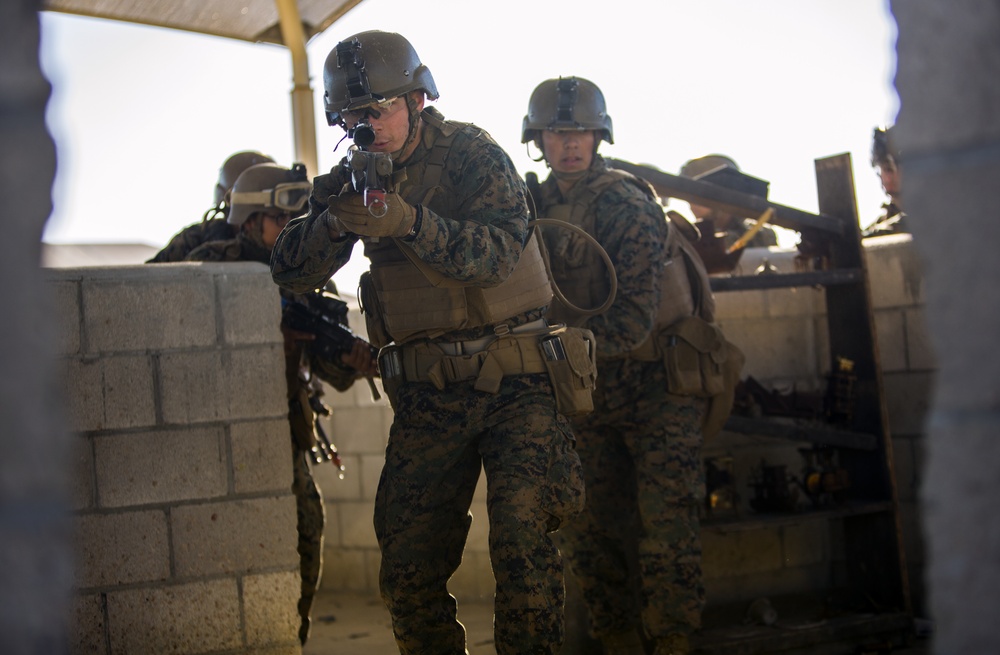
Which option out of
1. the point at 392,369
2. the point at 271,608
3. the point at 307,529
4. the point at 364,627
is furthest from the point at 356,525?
the point at 392,369

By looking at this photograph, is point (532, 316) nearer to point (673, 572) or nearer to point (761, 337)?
point (673, 572)

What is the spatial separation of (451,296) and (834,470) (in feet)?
9.00

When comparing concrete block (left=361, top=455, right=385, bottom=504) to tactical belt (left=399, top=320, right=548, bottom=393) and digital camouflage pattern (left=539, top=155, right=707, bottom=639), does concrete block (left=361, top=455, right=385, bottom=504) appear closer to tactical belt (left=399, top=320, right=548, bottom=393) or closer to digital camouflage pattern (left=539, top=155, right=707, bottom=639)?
digital camouflage pattern (left=539, top=155, right=707, bottom=639)

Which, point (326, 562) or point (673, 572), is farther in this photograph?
point (326, 562)

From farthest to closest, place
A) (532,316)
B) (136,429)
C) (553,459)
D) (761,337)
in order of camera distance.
Result: (761,337) < (136,429) < (532,316) < (553,459)

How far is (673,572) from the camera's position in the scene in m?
4.27

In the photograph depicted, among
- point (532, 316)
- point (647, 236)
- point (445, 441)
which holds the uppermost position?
point (647, 236)

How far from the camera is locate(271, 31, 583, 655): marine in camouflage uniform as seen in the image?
126 inches

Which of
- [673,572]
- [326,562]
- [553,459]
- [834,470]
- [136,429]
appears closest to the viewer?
[553,459]

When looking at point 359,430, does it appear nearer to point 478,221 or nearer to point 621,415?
point 621,415

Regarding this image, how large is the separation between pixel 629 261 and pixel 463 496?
50.9 inches

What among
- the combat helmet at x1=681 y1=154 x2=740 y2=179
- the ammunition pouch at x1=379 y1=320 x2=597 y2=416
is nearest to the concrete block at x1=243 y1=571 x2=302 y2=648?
the ammunition pouch at x1=379 y1=320 x2=597 y2=416

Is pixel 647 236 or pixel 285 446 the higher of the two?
pixel 647 236

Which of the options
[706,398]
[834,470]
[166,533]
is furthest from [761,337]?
[166,533]
